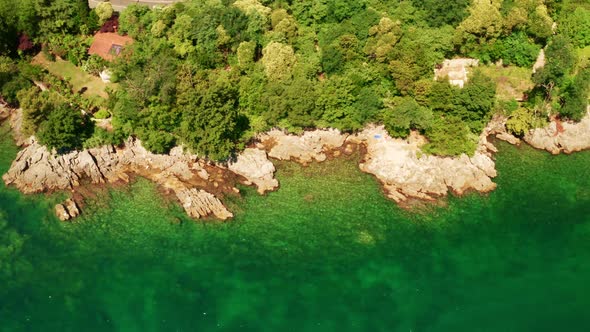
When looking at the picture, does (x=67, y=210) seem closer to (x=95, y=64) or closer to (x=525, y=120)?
(x=95, y=64)

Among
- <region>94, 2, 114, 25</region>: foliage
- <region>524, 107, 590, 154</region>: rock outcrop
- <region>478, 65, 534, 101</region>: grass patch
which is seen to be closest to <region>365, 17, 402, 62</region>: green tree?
<region>478, 65, 534, 101</region>: grass patch

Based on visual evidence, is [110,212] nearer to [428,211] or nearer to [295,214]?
[295,214]

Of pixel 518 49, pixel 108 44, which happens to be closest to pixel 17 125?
pixel 108 44

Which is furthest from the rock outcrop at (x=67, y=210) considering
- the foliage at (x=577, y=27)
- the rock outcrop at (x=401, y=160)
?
the foliage at (x=577, y=27)

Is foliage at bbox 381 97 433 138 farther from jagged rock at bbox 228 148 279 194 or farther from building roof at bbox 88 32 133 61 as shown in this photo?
building roof at bbox 88 32 133 61

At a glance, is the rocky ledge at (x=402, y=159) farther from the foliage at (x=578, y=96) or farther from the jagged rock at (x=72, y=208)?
the jagged rock at (x=72, y=208)
